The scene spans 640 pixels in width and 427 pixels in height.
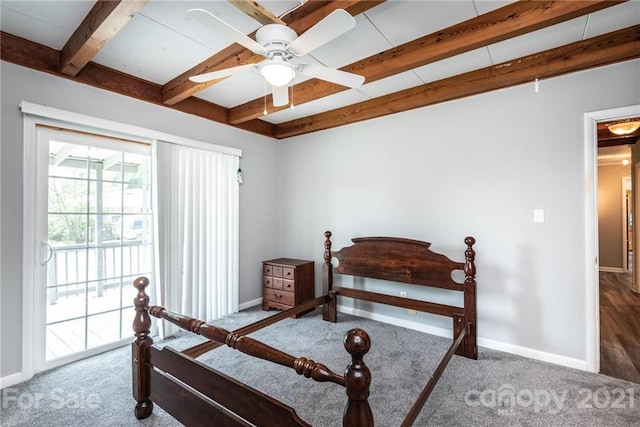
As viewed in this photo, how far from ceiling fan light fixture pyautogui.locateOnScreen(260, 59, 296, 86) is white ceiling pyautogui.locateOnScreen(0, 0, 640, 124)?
18.6 inches

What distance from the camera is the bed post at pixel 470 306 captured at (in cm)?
268

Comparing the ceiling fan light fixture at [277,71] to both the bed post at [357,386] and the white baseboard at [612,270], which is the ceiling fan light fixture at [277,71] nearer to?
the bed post at [357,386]

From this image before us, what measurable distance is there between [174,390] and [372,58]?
2.81 metres

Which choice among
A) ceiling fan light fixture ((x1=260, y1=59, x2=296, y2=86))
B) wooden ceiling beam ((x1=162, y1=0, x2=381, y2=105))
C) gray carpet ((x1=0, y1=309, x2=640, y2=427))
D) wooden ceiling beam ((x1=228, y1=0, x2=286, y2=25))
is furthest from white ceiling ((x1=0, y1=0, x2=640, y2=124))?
gray carpet ((x1=0, y1=309, x2=640, y2=427))

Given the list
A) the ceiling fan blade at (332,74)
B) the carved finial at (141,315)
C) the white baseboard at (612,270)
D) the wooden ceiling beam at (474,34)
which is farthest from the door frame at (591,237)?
the white baseboard at (612,270)

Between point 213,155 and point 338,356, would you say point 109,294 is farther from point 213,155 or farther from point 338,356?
point 338,356

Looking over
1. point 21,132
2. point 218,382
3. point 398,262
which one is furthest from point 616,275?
point 21,132

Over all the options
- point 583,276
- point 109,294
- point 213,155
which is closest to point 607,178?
point 583,276

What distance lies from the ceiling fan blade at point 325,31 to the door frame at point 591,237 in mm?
2384

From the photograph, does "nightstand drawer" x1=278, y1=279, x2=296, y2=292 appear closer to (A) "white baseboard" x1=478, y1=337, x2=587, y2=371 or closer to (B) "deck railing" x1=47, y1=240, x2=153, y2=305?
(B) "deck railing" x1=47, y1=240, x2=153, y2=305

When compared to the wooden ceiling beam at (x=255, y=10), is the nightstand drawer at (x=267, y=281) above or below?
below

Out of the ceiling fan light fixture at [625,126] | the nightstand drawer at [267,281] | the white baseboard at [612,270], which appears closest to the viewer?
the ceiling fan light fixture at [625,126]

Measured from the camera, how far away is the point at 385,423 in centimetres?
188

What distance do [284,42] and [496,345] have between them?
3.23 meters
